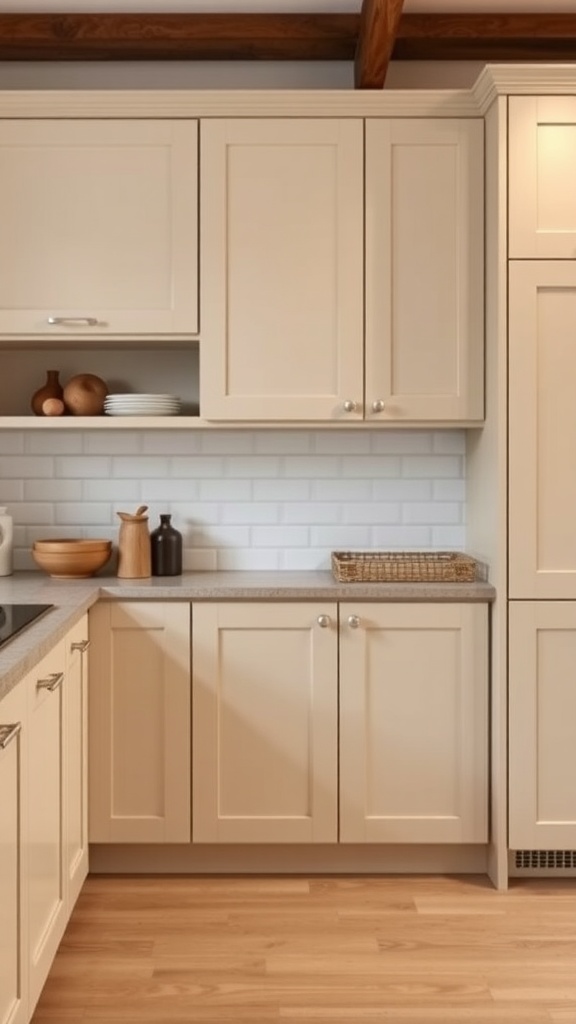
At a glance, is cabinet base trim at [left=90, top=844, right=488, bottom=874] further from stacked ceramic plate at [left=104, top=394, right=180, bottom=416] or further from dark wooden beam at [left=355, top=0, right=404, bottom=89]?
dark wooden beam at [left=355, top=0, right=404, bottom=89]

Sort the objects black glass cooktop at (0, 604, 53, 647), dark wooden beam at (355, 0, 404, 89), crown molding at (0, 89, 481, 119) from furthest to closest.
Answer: crown molding at (0, 89, 481, 119) → dark wooden beam at (355, 0, 404, 89) → black glass cooktop at (0, 604, 53, 647)

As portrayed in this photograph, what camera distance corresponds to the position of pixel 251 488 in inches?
137

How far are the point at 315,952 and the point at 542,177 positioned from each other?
2184 mm

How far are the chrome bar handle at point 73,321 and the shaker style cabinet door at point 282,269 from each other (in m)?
0.34

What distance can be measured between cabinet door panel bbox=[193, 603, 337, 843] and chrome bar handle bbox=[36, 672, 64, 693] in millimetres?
681

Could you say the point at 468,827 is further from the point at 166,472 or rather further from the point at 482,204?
the point at 482,204

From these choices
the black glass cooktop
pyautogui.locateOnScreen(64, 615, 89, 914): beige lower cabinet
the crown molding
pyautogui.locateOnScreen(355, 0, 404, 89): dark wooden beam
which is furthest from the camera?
the crown molding

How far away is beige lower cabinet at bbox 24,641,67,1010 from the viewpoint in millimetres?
2072

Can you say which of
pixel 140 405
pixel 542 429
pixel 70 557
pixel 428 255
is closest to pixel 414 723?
pixel 542 429

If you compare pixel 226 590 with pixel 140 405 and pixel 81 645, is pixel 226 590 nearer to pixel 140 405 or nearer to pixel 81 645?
pixel 81 645

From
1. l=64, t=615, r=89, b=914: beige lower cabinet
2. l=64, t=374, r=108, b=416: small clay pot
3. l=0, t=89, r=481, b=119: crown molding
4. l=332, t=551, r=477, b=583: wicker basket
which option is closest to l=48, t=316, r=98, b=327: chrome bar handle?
l=64, t=374, r=108, b=416: small clay pot

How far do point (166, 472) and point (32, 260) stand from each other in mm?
805

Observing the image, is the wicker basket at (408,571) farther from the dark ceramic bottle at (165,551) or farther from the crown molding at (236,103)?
the crown molding at (236,103)

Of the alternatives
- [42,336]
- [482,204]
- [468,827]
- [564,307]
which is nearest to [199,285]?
[42,336]
